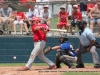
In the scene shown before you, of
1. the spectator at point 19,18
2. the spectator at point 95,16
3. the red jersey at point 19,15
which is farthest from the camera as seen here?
the red jersey at point 19,15

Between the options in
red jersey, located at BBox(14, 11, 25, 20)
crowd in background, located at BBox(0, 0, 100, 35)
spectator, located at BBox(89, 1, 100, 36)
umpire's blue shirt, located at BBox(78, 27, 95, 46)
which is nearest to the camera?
umpire's blue shirt, located at BBox(78, 27, 95, 46)

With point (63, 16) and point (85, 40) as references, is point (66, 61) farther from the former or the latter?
point (63, 16)

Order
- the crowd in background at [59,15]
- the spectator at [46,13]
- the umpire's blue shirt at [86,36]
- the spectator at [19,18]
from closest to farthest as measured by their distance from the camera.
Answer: the umpire's blue shirt at [86,36] → the crowd in background at [59,15] → the spectator at [46,13] → the spectator at [19,18]

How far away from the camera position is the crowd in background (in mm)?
18266

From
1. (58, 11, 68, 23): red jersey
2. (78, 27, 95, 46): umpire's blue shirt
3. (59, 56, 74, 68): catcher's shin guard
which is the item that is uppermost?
(58, 11, 68, 23): red jersey

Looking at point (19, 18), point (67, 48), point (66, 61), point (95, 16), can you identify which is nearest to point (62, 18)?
point (95, 16)

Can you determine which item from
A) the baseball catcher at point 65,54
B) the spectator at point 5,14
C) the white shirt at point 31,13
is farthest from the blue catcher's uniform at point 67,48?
the spectator at point 5,14

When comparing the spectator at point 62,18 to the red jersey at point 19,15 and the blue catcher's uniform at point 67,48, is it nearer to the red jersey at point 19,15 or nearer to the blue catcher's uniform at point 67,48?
the red jersey at point 19,15

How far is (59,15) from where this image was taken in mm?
18547

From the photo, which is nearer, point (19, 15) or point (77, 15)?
point (77, 15)

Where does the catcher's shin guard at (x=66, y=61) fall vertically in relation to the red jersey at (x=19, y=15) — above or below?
below

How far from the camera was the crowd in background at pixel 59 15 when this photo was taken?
59.9 ft

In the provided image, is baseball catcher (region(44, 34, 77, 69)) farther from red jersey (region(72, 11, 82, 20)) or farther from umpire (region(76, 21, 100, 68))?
red jersey (region(72, 11, 82, 20))

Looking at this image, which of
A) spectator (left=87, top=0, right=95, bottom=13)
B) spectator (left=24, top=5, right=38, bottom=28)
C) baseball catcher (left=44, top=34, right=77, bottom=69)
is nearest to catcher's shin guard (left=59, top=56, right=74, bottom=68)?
baseball catcher (left=44, top=34, right=77, bottom=69)
